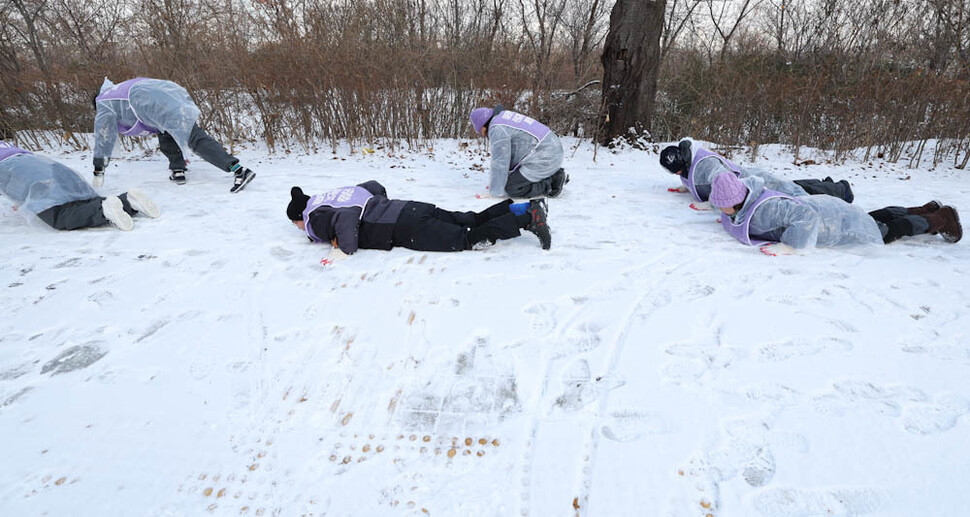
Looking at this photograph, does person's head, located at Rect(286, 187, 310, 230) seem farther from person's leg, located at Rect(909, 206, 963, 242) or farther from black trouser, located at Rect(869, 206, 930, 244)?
person's leg, located at Rect(909, 206, 963, 242)

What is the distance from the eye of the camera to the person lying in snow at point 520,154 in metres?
4.20

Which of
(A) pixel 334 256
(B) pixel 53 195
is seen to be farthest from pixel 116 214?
(A) pixel 334 256

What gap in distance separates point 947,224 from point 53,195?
6505 mm

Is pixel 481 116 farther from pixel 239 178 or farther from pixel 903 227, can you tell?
pixel 903 227

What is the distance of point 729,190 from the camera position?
312 centimetres

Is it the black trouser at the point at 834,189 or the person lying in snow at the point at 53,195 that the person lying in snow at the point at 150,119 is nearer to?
the person lying in snow at the point at 53,195

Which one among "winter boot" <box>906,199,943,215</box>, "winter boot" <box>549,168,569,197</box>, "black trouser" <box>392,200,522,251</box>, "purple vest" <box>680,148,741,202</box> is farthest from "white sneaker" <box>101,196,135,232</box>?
"winter boot" <box>906,199,943,215</box>

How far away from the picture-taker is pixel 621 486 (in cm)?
141

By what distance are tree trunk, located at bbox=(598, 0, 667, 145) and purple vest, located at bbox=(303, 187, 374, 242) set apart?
15.4 feet

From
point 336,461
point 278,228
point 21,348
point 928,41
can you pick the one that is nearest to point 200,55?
point 278,228

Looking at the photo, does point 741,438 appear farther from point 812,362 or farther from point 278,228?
point 278,228

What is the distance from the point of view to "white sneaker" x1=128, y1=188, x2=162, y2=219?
3.59 metres

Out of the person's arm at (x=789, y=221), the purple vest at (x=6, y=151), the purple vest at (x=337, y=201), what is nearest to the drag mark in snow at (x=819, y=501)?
the person's arm at (x=789, y=221)

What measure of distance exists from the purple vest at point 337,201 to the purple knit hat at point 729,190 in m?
2.54
